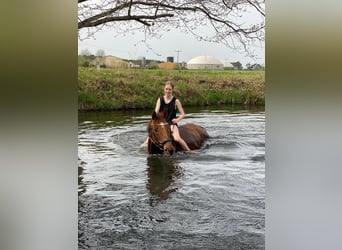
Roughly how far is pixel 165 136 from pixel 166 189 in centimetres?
31

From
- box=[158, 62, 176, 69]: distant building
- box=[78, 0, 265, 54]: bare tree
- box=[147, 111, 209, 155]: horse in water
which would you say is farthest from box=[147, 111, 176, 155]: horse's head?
box=[78, 0, 265, 54]: bare tree

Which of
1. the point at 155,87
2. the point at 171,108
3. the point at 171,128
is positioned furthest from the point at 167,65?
the point at 171,128

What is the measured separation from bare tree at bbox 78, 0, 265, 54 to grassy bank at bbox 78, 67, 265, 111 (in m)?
0.20

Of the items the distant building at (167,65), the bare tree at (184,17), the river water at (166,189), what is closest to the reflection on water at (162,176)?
the river water at (166,189)

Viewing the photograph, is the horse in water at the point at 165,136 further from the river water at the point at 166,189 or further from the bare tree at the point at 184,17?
the bare tree at the point at 184,17

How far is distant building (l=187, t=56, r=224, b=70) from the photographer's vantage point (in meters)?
2.62

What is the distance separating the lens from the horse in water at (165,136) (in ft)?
8.72

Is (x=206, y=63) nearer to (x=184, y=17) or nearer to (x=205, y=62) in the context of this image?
(x=205, y=62)

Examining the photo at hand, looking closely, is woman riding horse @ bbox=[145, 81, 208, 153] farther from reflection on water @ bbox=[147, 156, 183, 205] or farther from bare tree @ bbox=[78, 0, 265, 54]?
bare tree @ bbox=[78, 0, 265, 54]

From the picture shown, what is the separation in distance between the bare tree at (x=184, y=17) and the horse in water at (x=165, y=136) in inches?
20.1

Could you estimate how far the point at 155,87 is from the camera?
2648 mm
